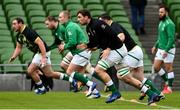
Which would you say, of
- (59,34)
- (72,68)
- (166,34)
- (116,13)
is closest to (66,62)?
(59,34)

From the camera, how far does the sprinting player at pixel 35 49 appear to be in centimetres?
2027

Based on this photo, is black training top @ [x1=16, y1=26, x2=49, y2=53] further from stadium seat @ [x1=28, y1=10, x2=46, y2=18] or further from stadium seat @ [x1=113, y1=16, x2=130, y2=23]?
stadium seat @ [x1=113, y1=16, x2=130, y2=23]

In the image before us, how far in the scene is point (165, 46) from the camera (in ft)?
72.9

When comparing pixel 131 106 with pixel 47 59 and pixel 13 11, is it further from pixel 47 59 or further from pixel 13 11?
pixel 13 11

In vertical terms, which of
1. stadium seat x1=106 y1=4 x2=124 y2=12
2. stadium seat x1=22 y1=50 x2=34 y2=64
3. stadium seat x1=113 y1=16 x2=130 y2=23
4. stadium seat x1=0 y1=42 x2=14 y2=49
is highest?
stadium seat x1=106 y1=4 x2=124 y2=12

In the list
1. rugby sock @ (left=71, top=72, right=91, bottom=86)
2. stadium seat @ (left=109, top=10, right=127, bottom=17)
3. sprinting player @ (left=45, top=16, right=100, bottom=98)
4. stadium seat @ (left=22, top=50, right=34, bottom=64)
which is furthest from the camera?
stadium seat @ (left=109, top=10, right=127, bottom=17)

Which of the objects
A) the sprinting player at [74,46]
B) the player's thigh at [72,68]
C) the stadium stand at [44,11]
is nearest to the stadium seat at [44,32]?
the stadium stand at [44,11]

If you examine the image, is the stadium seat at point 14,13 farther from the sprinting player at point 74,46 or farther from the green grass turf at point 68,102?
the green grass turf at point 68,102

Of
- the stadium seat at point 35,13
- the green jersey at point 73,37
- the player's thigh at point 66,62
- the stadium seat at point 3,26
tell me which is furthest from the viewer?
the stadium seat at point 35,13

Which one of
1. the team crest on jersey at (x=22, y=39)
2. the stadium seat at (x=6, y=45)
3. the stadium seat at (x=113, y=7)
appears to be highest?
the team crest on jersey at (x=22, y=39)

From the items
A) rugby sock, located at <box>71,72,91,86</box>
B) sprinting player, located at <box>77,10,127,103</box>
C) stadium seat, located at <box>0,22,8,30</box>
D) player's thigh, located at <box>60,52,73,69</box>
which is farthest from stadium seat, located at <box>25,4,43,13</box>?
sprinting player, located at <box>77,10,127,103</box>

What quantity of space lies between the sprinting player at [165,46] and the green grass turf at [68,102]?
4.81ft

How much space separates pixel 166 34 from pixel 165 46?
306mm

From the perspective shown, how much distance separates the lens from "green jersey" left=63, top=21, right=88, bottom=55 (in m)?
20.7
